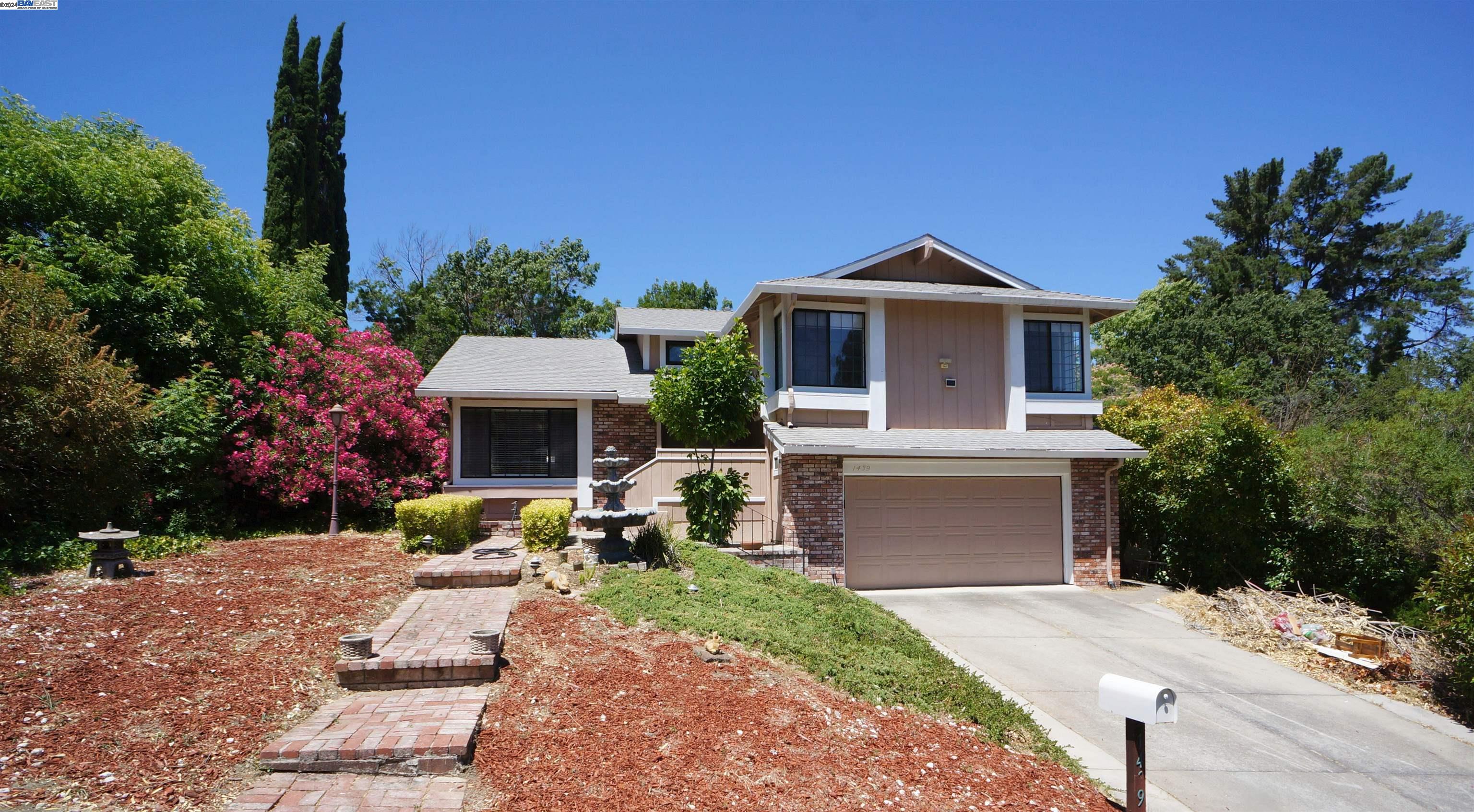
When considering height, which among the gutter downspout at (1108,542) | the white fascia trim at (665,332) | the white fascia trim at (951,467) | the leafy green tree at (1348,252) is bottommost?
the gutter downspout at (1108,542)

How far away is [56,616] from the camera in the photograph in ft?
22.6

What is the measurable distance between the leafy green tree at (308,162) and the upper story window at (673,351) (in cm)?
1211

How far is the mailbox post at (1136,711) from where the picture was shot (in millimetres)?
4695

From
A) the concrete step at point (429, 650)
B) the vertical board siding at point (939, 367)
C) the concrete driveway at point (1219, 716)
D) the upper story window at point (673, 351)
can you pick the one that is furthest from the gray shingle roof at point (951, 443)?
the upper story window at point (673, 351)

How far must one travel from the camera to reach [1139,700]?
4.75 meters

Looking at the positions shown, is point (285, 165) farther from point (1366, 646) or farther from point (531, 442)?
point (1366, 646)

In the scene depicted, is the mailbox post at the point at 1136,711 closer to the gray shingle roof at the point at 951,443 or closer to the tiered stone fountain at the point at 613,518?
the tiered stone fountain at the point at 613,518

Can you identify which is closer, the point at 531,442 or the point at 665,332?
the point at 531,442

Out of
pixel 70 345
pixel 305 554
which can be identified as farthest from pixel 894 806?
pixel 70 345

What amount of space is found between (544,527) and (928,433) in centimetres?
687

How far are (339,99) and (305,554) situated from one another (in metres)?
23.2

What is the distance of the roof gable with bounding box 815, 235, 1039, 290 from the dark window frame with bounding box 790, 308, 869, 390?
2.54 feet

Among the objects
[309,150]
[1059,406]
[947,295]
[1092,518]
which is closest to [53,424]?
[947,295]

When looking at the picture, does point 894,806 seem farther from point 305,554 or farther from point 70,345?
point 70,345
